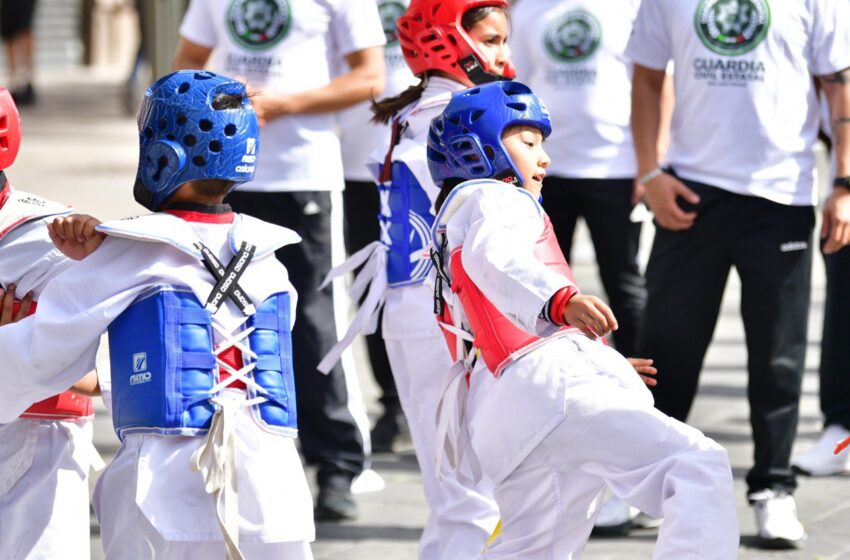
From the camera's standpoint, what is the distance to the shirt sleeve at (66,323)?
3.74m

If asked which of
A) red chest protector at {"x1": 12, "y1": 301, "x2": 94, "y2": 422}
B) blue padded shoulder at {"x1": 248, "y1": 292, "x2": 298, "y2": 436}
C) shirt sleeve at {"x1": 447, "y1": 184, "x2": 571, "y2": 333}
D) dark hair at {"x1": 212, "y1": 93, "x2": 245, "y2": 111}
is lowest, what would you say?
red chest protector at {"x1": 12, "y1": 301, "x2": 94, "y2": 422}

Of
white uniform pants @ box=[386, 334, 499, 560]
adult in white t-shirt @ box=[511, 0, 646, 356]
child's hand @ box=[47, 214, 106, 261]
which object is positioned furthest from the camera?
adult in white t-shirt @ box=[511, 0, 646, 356]

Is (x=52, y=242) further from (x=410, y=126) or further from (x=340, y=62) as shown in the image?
(x=340, y=62)

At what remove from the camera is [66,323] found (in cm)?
372

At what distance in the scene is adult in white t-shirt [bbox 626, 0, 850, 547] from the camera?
19.0 ft

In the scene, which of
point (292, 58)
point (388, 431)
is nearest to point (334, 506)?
point (388, 431)

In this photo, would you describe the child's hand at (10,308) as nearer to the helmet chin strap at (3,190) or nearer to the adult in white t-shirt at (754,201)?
the helmet chin strap at (3,190)

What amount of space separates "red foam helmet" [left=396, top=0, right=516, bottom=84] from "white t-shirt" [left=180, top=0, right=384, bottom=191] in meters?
1.11

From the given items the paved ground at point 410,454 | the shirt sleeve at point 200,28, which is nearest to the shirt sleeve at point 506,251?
the paved ground at point 410,454

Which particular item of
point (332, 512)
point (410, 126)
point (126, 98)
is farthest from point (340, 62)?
point (126, 98)

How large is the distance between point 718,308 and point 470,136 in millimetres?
1980

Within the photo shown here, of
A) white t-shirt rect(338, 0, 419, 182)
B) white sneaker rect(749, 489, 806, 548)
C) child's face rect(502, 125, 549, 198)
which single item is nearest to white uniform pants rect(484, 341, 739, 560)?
child's face rect(502, 125, 549, 198)

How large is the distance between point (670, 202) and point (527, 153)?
5.52 feet

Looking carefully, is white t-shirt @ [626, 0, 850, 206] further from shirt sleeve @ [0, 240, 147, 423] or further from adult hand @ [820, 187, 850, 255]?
shirt sleeve @ [0, 240, 147, 423]
